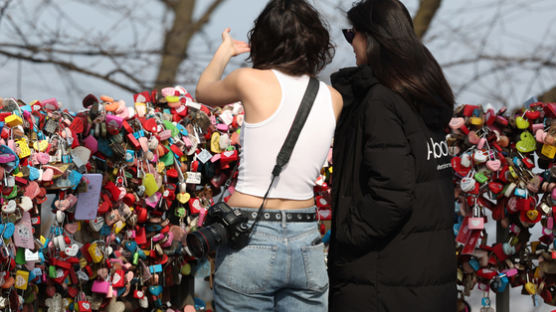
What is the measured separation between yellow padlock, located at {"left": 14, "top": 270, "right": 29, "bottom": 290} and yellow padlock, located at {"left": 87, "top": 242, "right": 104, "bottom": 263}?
0.39 m

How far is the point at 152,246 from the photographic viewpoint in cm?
334

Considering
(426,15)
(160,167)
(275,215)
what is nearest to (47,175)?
(160,167)

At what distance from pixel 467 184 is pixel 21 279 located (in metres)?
2.23

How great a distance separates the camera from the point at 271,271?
5.96ft

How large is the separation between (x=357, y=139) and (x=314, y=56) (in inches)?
12.4

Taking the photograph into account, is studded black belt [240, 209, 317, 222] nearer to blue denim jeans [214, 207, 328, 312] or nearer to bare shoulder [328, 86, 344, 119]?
blue denim jeans [214, 207, 328, 312]

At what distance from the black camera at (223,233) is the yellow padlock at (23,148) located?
1084 mm

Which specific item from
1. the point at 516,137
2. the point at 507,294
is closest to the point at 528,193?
the point at 516,137

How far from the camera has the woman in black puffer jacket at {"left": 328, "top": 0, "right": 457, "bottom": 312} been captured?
204cm

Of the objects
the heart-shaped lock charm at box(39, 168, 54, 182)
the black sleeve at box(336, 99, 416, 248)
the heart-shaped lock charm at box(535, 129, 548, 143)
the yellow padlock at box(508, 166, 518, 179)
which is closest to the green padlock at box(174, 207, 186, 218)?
the heart-shaped lock charm at box(39, 168, 54, 182)

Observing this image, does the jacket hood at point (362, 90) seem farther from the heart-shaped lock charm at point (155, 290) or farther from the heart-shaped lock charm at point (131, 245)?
the heart-shaped lock charm at point (155, 290)

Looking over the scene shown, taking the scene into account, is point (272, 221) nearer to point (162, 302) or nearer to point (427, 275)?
point (427, 275)

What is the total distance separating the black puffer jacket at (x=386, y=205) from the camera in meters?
2.02

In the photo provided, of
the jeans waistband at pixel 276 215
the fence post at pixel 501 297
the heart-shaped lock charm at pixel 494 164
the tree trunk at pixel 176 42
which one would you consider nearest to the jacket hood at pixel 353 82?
the jeans waistband at pixel 276 215
